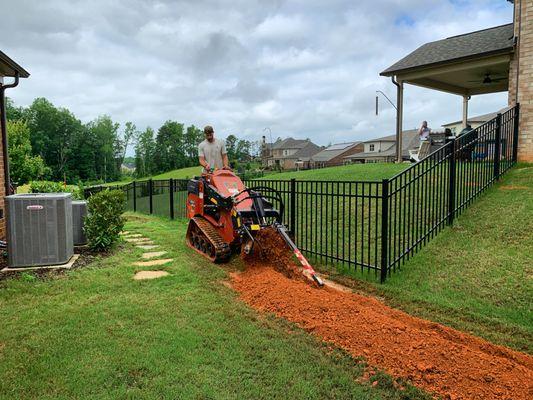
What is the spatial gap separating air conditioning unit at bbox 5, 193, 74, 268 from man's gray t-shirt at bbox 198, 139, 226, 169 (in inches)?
101

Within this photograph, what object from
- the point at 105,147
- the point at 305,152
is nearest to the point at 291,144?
the point at 305,152

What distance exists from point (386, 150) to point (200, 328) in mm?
58307

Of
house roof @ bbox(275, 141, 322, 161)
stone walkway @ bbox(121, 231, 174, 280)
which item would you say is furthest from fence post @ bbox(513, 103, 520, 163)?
house roof @ bbox(275, 141, 322, 161)

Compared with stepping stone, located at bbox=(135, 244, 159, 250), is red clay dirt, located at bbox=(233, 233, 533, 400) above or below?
below

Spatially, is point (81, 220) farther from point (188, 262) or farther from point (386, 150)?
point (386, 150)

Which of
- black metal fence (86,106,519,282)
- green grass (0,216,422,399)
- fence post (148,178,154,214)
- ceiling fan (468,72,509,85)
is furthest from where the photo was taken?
fence post (148,178,154,214)

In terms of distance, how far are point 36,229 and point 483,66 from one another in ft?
42.3

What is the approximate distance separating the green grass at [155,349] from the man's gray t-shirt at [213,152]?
301 centimetres

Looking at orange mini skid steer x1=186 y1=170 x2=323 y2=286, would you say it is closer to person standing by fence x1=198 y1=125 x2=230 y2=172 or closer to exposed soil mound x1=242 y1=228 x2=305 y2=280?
exposed soil mound x1=242 y1=228 x2=305 y2=280

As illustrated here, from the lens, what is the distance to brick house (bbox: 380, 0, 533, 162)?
967 cm

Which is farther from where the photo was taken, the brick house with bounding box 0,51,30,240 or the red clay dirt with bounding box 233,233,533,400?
the brick house with bounding box 0,51,30,240

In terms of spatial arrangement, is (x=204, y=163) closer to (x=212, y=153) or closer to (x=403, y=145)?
(x=212, y=153)

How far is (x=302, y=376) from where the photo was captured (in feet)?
9.52

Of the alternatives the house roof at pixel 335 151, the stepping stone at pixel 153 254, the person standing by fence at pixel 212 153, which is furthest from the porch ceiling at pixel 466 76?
the house roof at pixel 335 151
